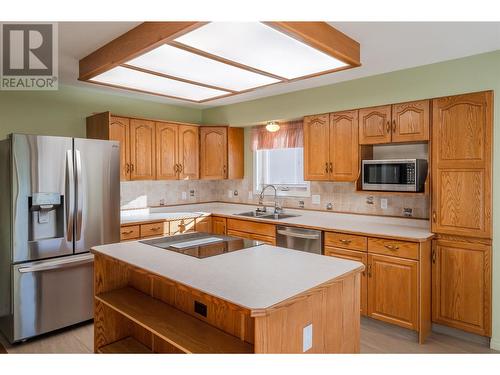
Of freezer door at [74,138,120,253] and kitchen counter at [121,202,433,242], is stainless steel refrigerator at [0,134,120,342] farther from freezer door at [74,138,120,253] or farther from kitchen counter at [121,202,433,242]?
kitchen counter at [121,202,433,242]

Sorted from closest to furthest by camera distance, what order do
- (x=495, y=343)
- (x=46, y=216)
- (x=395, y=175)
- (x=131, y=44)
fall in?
(x=131, y=44), (x=495, y=343), (x=46, y=216), (x=395, y=175)

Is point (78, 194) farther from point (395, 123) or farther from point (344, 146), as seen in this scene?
point (395, 123)

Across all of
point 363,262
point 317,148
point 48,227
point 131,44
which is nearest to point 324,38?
point 131,44

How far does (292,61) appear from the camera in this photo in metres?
2.35

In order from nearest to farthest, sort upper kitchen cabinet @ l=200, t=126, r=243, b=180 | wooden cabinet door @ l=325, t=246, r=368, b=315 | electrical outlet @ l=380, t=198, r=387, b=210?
wooden cabinet door @ l=325, t=246, r=368, b=315 → electrical outlet @ l=380, t=198, r=387, b=210 → upper kitchen cabinet @ l=200, t=126, r=243, b=180

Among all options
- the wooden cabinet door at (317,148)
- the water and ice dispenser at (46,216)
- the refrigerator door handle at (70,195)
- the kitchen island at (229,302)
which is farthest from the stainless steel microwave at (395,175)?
the water and ice dispenser at (46,216)

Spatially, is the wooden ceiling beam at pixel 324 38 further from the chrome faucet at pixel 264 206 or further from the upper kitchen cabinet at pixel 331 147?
the chrome faucet at pixel 264 206

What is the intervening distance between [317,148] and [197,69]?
1.87 meters

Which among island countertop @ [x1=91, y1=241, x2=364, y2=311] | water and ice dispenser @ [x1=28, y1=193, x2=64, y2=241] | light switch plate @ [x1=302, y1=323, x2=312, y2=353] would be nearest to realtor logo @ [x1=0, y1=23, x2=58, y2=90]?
water and ice dispenser @ [x1=28, y1=193, x2=64, y2=241]

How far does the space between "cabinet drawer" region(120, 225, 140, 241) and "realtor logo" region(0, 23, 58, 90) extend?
5.70ft

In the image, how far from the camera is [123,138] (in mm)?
4078

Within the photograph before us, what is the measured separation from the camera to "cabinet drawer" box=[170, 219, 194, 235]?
167 inches

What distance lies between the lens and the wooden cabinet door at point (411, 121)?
3.11 metres

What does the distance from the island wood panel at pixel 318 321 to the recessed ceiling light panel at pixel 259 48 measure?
1386 millimetres
